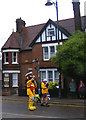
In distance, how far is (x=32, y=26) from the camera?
95.9 feet

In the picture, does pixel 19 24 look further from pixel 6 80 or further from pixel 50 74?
pixel 50 74

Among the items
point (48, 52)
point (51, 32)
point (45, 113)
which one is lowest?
point (45, 113)

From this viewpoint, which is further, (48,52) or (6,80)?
(6,80)

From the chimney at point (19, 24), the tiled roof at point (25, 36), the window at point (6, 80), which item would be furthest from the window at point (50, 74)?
the chimney at point (19, 24)

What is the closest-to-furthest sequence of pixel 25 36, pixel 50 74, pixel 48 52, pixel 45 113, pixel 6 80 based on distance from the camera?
pixel 45 113
pixel 50 74
pixel 48 52
pixel 6 80
pixel 25 36

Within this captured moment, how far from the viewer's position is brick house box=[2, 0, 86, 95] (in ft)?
72.1

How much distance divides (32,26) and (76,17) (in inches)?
366

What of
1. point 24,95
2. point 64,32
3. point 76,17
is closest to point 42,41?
point 64,32

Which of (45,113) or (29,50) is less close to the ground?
(29,50)

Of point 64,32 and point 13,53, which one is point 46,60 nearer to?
point 64,32

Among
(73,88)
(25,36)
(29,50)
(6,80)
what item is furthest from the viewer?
(25,36)

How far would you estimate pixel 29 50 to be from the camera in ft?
84.0

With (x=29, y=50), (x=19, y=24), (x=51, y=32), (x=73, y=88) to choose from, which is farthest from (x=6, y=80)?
(x=73, y=88)

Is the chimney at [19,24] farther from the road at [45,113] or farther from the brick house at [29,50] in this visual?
the road at [45,113]
